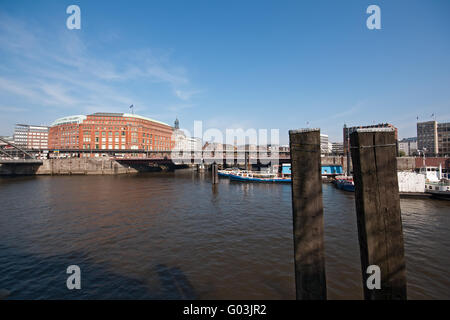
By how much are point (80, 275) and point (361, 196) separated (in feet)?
32.5

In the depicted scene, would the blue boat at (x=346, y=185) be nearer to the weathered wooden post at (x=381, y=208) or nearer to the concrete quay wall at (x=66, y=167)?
the weathered wooden post at (x=381, y=208)

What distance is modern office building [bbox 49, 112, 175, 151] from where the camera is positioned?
99.8 meters

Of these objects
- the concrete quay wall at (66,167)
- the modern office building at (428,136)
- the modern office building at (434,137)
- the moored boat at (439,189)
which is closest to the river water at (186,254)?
the moored boat at (439,189)

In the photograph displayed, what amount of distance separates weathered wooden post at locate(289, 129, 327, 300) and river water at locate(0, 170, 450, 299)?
12.7 ft

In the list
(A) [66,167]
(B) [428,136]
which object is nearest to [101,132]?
(A) [66,167]

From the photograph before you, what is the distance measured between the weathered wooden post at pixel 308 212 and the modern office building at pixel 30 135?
815 ft

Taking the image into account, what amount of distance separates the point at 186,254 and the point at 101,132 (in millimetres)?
110867

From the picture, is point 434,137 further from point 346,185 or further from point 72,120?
point 72,120

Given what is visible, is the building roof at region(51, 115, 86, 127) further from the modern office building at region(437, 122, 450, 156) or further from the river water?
the modern office building at region(437, 122, 450, 156)

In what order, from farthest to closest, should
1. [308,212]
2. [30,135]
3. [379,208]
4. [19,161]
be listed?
[30,135] → [19,161] → [308,212] → [379,208]

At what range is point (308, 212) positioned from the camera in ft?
11.2

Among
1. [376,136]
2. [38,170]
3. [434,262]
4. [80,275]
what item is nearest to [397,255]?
[376,136]
